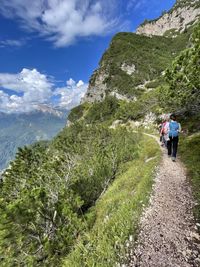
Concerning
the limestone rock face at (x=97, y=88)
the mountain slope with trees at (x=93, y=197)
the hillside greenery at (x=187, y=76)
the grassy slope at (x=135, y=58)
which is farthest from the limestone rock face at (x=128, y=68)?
the hillside greenery at (x=187, y=76)

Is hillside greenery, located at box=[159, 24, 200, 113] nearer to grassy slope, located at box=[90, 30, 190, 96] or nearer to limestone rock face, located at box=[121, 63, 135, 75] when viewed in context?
grassy slope, located at box=[90, 30, 190, 96]

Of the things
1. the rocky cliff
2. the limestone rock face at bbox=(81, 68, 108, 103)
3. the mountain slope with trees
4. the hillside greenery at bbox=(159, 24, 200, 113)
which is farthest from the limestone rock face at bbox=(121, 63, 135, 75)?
the hillside greenery at bbox=(159, 24, 200, 113)

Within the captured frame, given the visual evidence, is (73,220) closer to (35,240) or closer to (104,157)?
(35,240)

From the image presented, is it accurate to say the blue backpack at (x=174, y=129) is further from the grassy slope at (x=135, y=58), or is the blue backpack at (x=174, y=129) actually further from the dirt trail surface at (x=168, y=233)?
the grassy slope at (x=135, y=58)

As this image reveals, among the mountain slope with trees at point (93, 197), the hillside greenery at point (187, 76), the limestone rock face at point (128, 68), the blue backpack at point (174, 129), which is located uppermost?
the limestone rock face at point (128, 68)

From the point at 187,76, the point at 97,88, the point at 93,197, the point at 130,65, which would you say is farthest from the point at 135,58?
the point at 187,76

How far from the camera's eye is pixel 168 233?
27.5ft

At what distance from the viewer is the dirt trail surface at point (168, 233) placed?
282 inches

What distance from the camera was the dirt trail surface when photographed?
7.16 m

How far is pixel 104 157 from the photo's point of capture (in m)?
33.4

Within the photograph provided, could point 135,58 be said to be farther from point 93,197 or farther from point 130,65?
point 93,197

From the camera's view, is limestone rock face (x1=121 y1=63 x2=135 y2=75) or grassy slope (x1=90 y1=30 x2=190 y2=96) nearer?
grassy slope (x1=90 y1=30 x2=190 y2=96)

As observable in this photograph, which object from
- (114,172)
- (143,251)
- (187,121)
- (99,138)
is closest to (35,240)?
(143,251)

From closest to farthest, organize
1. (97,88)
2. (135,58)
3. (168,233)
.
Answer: (168,233) → (135,58) → (97,88)
